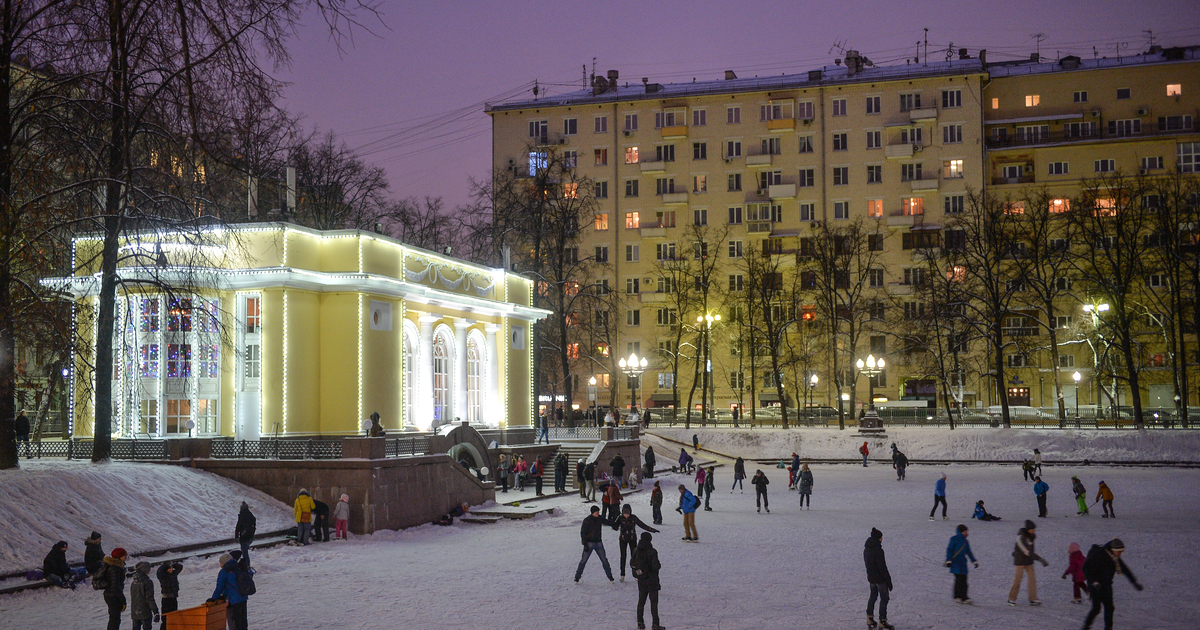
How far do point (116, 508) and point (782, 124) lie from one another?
61.1m

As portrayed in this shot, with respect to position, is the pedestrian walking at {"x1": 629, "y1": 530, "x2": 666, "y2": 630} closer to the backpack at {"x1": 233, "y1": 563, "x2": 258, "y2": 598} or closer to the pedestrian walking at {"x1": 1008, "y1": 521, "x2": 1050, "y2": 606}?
the backpack at {"x1": 233, "y1": 563, "x2": 258, "y2": 598}

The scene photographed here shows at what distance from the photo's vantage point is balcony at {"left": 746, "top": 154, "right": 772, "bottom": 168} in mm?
73938

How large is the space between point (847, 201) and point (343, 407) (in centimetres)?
5219

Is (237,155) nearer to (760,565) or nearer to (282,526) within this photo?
(760,565)

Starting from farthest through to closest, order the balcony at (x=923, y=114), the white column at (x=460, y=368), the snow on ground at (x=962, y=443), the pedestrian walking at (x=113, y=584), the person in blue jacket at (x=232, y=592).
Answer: the balcony at (x=923, y=114), the snow on ground at (x=962, y=443), the white column at (x=460, y=368), the pedestrian walking at (x=113, y=584), the person in blue jacket at (x=232, y=592)

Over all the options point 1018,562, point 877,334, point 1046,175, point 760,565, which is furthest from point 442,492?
point 1046,175

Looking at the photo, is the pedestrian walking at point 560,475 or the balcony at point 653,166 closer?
the pedestrian walking at point 560,475

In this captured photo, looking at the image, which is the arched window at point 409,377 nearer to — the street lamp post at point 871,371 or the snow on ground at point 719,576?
the snow on ground at point 719,576

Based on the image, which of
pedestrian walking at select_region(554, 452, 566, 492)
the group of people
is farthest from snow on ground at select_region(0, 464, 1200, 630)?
pedestrian walking at select_region(554, 452, 566, 492)

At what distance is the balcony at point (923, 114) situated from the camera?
235 feet

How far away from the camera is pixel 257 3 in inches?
260

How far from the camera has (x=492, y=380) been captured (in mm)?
39094

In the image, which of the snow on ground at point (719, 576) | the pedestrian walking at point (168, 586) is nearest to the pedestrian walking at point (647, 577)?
the snow on ground at point (719, 576)

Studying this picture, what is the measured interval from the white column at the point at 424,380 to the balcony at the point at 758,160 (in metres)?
44.6
